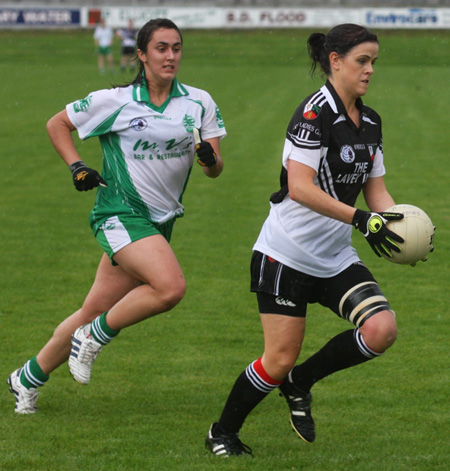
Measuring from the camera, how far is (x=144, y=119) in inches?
210

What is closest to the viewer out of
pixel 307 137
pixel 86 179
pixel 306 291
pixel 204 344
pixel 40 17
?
pixel 307 137

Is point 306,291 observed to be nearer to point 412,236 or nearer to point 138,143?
point 412,236

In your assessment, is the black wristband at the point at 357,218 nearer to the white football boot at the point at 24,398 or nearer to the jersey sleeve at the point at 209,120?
the jersey sleeve at the point at 209,120

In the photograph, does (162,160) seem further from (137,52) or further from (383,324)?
(383,324)

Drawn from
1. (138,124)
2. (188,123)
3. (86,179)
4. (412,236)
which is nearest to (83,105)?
(138,124)

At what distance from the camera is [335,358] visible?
4.75 meters

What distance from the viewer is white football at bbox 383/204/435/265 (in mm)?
4344

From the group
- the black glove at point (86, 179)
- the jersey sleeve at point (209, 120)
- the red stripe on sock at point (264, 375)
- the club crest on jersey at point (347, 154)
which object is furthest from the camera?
the jersey sleeve at point (209, 120)

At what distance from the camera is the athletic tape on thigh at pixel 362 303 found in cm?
451

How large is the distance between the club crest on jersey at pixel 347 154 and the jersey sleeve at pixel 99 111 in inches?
57.7

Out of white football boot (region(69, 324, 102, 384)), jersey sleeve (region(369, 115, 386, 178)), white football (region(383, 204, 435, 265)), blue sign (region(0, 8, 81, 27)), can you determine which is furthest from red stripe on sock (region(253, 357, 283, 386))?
blue sign (region(0, 8, 81, 27))

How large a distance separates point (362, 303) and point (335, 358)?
38cm

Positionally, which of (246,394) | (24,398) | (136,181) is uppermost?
(136,181)

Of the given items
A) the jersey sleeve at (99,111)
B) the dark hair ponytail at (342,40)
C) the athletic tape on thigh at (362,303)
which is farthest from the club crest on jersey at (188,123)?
the athletic tape on thigh at (362,303)
